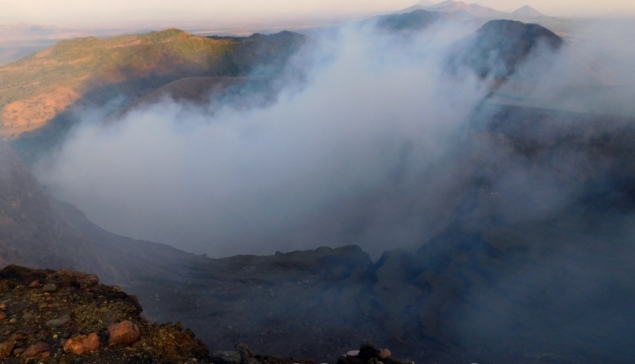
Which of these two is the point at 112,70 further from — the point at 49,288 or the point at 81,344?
the point at 81,344

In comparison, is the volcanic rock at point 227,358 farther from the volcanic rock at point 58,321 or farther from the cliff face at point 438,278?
the cliff face at point 438,278

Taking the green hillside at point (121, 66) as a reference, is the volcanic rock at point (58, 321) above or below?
below

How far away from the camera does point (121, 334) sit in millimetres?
4020

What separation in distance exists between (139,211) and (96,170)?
367cm

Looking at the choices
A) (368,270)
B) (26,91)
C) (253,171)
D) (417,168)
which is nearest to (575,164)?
(417,168)

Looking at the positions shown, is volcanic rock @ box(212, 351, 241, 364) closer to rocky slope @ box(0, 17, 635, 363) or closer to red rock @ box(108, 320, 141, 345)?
red rock @ box(108, 320, 141, 345)

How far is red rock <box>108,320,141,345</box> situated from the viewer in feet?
13.1

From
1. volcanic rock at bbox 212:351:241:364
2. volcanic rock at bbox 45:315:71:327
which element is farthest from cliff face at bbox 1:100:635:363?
volcanic rock at bbox 212:351:241:364

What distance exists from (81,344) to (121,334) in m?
0.34

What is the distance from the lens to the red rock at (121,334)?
4008 mm

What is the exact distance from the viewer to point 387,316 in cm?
991

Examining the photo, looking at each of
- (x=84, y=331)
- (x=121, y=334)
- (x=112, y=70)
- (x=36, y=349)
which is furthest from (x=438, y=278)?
(x=112, y=70)

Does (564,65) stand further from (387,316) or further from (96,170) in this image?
(96,170)

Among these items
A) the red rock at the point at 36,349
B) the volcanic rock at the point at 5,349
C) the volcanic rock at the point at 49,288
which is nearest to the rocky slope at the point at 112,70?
the volcanic rock at the point at 49,288
